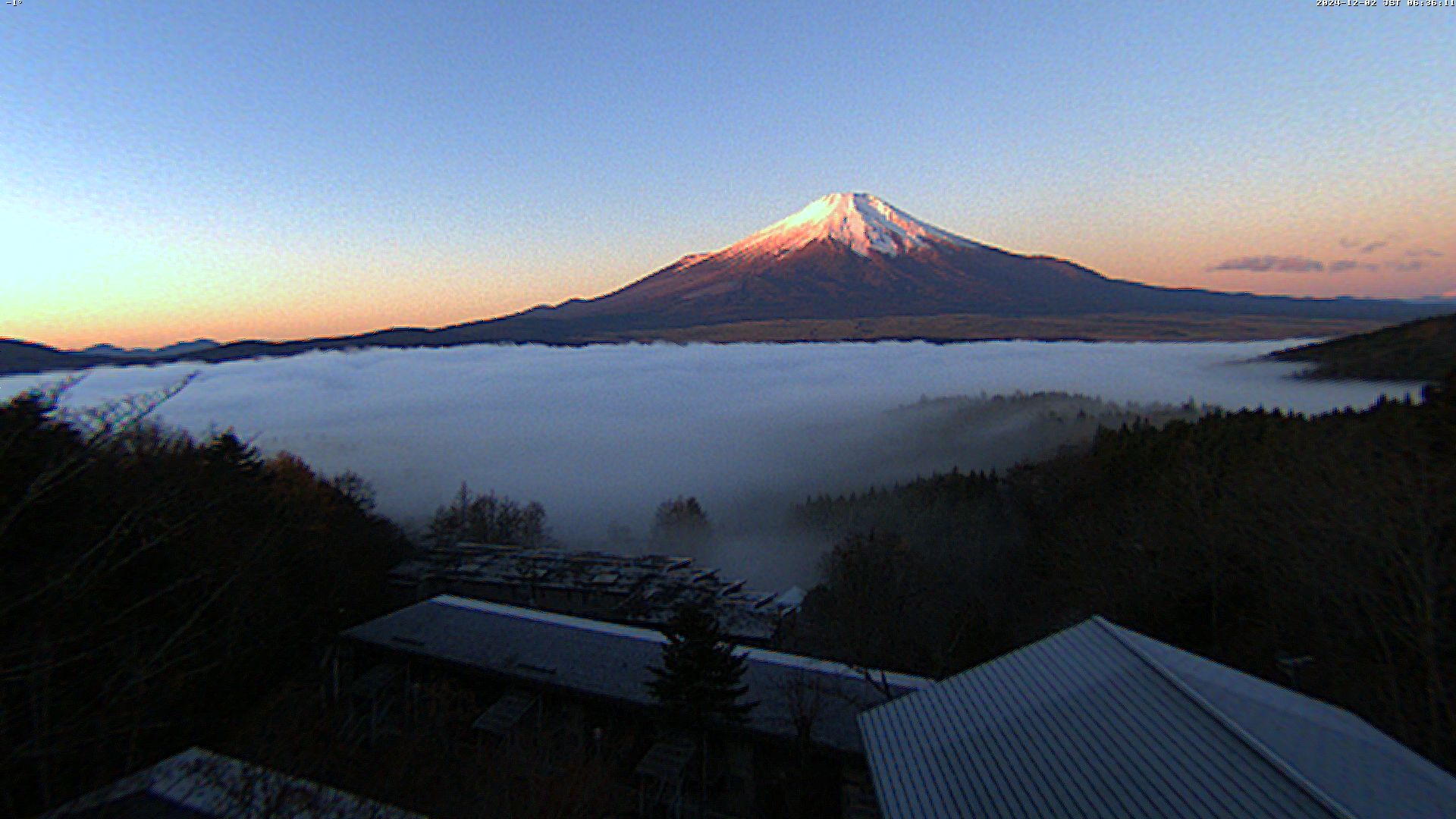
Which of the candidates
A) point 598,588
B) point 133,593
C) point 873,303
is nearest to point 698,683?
point 133,593

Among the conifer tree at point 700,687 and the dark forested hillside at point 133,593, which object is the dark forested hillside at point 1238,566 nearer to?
the conifer tree at point 700,687

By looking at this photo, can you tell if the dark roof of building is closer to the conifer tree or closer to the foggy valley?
the conifer tree

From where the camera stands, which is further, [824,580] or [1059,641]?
[824,580]

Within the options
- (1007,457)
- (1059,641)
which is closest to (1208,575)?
(1059,641)

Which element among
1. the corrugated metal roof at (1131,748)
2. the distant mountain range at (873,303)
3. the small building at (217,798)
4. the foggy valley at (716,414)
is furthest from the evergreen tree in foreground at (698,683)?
the distant mountain range at (873,303)

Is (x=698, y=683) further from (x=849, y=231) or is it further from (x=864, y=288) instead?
(x=849, y=231)

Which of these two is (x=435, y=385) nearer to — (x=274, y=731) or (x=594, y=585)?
(x=594, y=585)

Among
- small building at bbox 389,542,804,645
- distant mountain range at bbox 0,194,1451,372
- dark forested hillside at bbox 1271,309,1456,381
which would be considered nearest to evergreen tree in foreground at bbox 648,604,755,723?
small building at bbox 389,542,804,645
